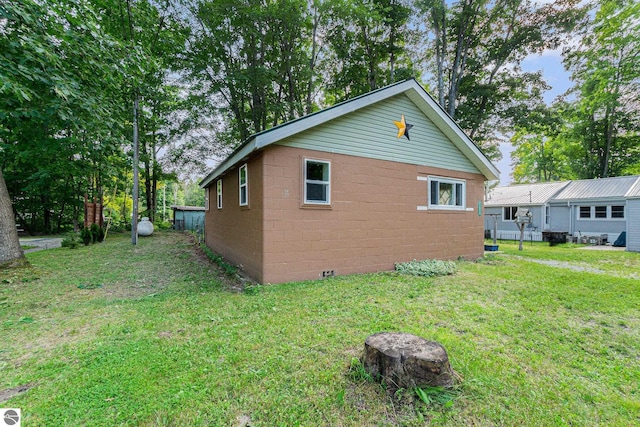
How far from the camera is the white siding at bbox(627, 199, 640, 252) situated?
40.3 ft

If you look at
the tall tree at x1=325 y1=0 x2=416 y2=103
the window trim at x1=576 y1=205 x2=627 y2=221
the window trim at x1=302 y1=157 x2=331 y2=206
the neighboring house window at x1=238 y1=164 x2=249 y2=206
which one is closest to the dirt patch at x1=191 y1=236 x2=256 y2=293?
the neighboring house window at x1=238 y1=164 x2=249 y2=206

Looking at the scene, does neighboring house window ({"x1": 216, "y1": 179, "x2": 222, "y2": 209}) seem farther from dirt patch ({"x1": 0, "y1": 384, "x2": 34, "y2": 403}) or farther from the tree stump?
the tree stump

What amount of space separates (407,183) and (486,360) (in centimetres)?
576

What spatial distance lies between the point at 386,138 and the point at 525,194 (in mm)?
18188

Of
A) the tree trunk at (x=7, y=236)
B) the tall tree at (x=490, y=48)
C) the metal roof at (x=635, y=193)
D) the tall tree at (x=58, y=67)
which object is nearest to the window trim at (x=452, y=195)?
the tall tree at (x=490, y=48)

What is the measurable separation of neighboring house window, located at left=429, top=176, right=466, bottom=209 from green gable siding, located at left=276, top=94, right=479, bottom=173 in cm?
49

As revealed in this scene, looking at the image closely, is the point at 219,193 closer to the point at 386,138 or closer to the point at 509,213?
the point at 386,138

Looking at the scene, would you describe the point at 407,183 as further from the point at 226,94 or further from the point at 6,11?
the point at 226,94

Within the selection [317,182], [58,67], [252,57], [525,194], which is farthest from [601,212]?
[58,67]

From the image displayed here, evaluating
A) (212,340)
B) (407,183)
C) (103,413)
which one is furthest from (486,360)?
(407,183)

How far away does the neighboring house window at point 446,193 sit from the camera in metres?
8.69

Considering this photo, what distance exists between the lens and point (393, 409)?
Answer: 2.15m

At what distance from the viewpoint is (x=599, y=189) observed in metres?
16.1

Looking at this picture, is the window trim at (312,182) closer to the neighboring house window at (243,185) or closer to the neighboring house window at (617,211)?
the neighboring house window at (243,185)
